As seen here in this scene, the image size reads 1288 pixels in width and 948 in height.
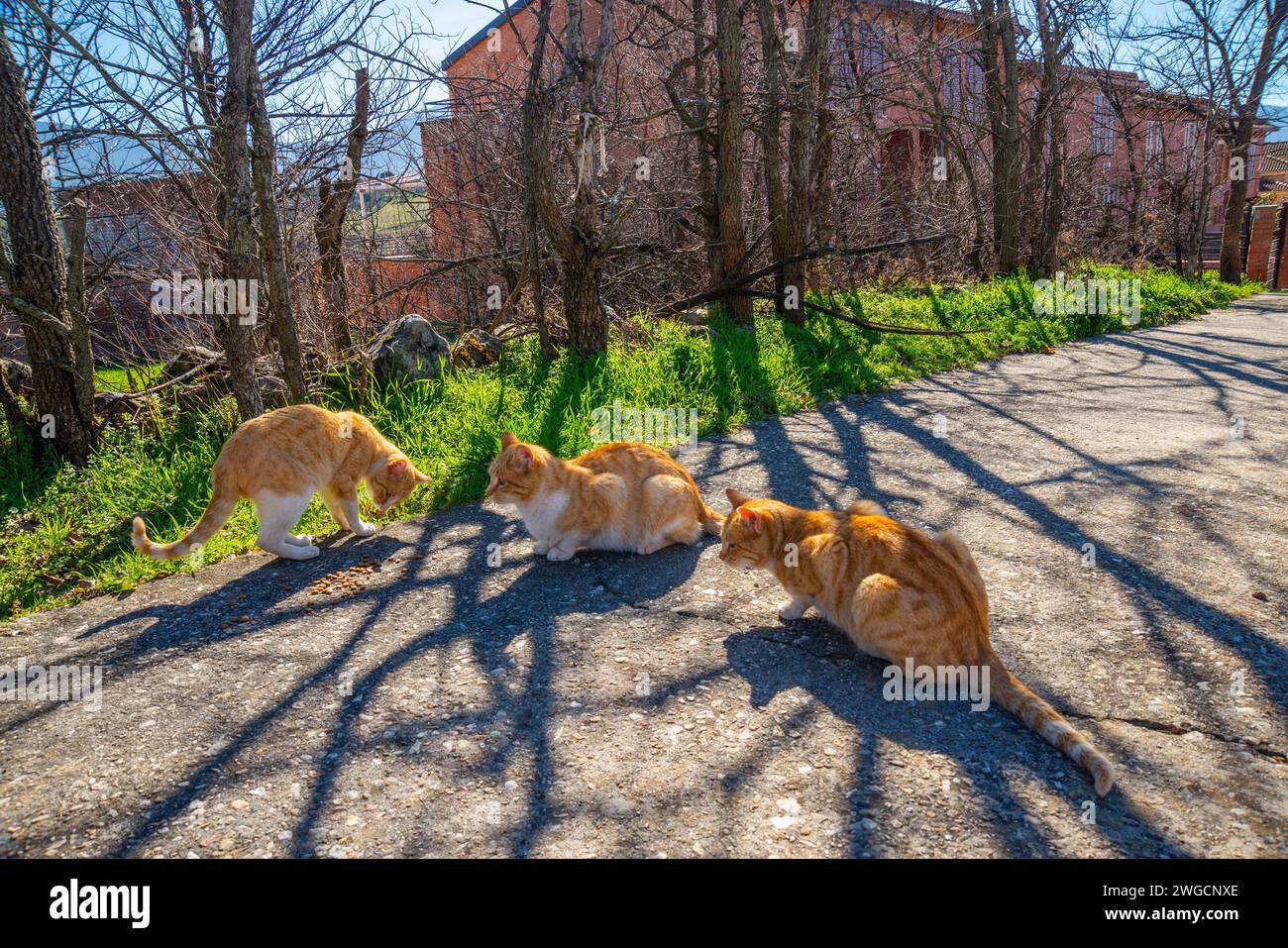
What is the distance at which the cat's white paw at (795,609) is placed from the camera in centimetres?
414

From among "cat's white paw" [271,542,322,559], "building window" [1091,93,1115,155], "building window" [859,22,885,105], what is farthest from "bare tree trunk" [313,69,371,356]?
"building window" [1091,93,1115,155]

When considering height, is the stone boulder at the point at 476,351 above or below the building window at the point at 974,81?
below

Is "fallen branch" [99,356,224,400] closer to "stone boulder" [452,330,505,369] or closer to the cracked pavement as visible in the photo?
"stone boulder" [452,330,505,369]

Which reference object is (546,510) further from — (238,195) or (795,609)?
(238,195)

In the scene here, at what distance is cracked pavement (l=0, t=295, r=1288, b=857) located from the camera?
2.72m

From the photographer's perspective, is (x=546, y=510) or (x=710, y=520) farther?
(x=710, y=520)

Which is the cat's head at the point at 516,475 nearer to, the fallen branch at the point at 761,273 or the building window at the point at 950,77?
the fallen branch at the point at 761,273

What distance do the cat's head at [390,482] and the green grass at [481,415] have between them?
1.46 ft

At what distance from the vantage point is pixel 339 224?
32.2ft

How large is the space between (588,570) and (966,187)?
1571 centimetres

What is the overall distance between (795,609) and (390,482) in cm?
288

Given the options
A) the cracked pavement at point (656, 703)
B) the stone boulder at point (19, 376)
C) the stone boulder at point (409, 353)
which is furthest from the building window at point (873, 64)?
the stone boulder at point (19, 376)

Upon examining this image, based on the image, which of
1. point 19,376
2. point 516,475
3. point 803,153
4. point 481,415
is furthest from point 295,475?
point 803,153
